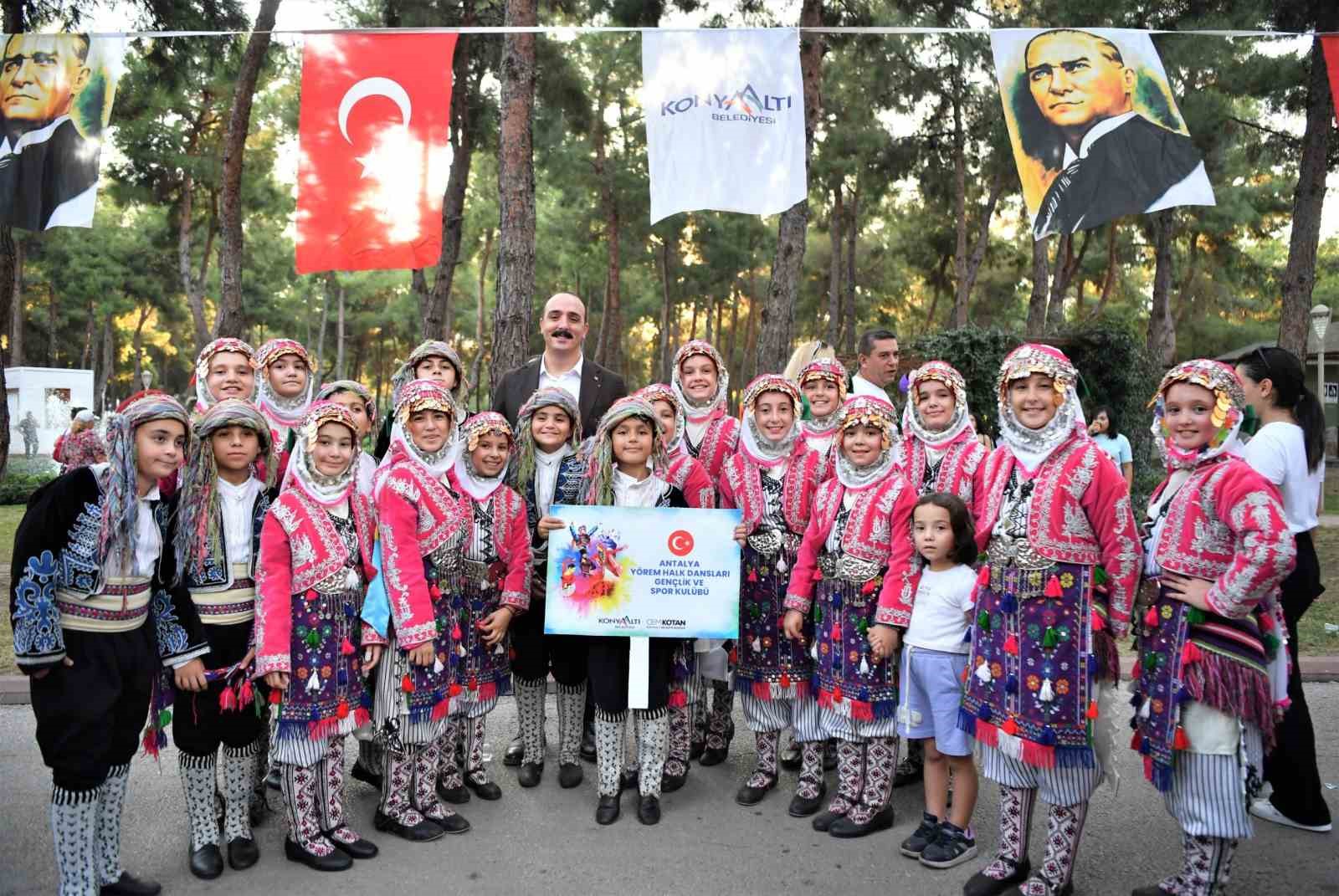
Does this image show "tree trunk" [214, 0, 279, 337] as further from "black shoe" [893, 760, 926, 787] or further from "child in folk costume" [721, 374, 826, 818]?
"black shoe" [893, 760, 926, 787]

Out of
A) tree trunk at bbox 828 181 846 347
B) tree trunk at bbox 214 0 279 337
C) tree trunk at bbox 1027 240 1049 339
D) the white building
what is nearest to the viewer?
tree trunk at bbox 214 0 279 337

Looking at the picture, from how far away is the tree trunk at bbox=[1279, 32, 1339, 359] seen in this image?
10.8 m

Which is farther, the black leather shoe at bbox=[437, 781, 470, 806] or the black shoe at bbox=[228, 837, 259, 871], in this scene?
the black leather shoe at bbox=[437, 781, 470, 806]

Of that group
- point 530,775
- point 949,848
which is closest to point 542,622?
point 530,775

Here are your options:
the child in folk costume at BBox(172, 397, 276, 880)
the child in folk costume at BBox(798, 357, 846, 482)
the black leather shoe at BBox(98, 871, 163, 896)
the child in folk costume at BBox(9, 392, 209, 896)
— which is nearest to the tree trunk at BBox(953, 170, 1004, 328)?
the child in folk costume at BBox(798, 357, 846, 482)

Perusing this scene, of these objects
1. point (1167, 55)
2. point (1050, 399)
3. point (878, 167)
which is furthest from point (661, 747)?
point (878, 167)

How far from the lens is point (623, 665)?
172 inches

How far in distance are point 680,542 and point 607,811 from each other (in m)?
1.29

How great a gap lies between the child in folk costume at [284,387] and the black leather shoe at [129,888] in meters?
2.04

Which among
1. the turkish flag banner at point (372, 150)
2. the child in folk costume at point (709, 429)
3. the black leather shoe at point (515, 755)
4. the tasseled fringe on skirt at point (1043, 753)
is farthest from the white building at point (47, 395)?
the tasseled fringe on skirt at point (1043, 753)

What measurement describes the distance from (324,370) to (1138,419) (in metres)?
36.8

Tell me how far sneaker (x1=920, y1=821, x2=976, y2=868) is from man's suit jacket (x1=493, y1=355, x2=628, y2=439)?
290cm

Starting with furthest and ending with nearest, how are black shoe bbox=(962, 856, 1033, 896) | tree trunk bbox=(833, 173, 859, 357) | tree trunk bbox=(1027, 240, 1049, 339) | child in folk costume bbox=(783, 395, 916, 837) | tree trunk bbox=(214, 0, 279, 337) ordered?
1. tree trunk bbox=(833, 173, 859, 357)
2. tree trunk bbox=(1027, 240, 1049, 339)
3. tree trunk bbox=(214, 0, 279, 337)
4. child in folk costume bbox=(783, 395, 916, 837)
5. black shoe bbox=(962, 856, 1033, 896)

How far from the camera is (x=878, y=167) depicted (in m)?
22.1
